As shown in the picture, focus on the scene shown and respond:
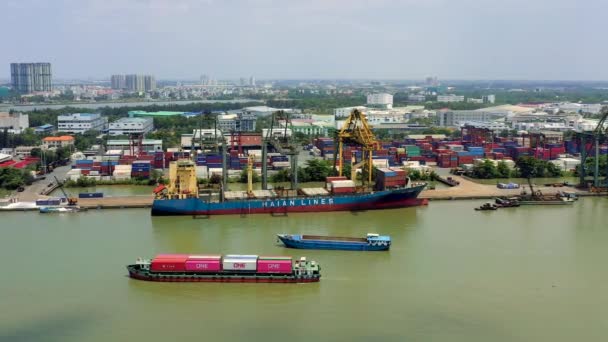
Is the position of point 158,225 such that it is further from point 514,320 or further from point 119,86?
point 119,86

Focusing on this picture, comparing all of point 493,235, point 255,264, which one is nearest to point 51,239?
point 255,264

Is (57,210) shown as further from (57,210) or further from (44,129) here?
(44,129)

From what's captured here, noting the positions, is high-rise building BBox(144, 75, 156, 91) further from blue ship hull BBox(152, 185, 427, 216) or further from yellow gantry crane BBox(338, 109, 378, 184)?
blue ship hull BBox(152, 185, 427, 216)

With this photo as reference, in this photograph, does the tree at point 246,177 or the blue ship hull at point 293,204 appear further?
the tree at point 246,177

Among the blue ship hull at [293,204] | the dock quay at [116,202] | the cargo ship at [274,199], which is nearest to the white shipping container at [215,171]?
the dock quay at [116,202]

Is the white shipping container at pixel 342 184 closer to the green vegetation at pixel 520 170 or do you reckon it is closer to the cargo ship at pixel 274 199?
the cargo ship at pixel 274 199

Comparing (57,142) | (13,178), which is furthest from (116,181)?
(57,142)
